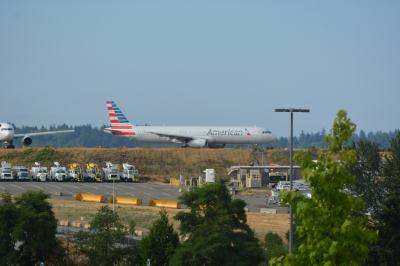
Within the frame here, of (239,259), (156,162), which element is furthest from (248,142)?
(239,259)

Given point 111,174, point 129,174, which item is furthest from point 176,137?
point 111,174

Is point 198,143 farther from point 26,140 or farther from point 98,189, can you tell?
point 98,189

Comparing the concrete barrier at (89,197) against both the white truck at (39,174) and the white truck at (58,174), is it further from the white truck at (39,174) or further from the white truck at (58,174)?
the white truck at (58,174)

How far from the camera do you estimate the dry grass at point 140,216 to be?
69.8m

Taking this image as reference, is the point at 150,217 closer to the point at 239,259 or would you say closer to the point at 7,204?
the point at 7,204

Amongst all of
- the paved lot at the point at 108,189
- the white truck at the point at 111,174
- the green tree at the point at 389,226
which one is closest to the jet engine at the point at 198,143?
the white truck at the point at 111,174

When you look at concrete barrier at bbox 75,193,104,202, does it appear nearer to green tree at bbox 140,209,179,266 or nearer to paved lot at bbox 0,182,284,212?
paved lot at bbox 0,182,284,212

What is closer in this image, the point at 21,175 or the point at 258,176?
the point at 21,175

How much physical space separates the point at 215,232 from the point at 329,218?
23.5 meters

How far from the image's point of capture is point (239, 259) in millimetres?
45219

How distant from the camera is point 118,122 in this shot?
484 feet

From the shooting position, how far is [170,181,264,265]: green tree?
148 ft

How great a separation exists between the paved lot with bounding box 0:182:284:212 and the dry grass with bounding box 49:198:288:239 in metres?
7.46

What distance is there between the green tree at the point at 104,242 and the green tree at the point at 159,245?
273 centimetres
